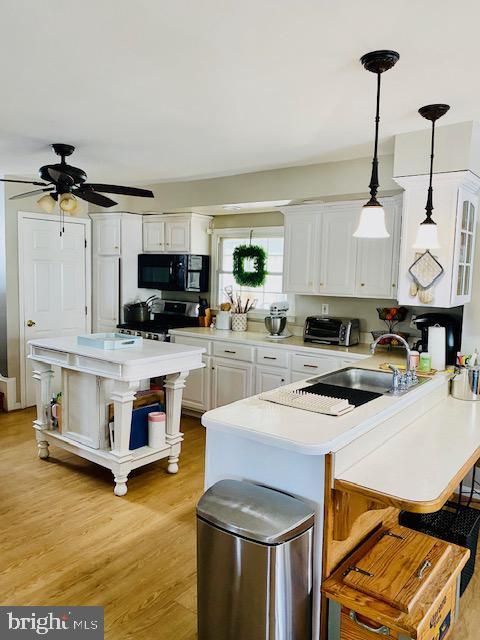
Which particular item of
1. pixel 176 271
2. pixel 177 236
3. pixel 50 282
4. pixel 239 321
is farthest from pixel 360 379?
pixel 50 282

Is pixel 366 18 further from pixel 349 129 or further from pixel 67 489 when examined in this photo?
pixel 67 489

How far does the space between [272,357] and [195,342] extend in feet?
3.06

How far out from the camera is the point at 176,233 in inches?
207

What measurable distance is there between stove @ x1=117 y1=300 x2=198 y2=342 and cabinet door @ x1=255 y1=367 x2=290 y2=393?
1.16 m

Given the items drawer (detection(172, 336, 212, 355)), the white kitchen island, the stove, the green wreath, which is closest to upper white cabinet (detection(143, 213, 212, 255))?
the green wreath

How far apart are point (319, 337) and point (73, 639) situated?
114 inches

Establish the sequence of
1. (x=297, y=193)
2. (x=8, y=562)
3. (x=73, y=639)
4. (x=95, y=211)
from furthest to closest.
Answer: (x=95, y=211) < (x=297, y=193) < (x=8, y=562) < (x=73, y=639)

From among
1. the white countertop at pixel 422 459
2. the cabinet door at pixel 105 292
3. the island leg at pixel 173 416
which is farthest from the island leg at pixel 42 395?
the white countertop at pixel 422 459

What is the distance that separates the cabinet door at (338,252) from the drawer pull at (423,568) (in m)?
2.52

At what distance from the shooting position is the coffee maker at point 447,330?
3320mm

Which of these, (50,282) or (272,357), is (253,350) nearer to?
(272,357)

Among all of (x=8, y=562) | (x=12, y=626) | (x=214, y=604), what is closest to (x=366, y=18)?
(x=214, y=604)

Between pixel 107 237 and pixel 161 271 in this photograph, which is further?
pixel 107 237

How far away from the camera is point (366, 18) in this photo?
1.68 metres
